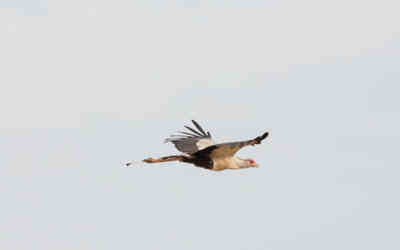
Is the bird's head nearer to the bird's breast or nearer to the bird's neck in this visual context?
the bird's neck

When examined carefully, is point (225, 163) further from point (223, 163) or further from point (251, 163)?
point (251, 163)

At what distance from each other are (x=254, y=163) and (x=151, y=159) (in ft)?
16.1

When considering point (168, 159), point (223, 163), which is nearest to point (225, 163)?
point (223, 163)

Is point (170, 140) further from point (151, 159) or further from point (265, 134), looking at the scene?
point (265, 134)

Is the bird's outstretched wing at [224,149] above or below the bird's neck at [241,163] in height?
above

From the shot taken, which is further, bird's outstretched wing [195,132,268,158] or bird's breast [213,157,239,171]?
bird's breast [213,157,239,171]

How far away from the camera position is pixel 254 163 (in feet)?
151

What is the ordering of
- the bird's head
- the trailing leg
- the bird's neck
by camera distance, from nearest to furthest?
the trailing leg
the bird's neck
the bird's head

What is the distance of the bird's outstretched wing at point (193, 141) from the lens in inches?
1791

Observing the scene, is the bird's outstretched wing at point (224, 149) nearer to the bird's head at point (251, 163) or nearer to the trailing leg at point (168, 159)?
the trailing leg at point (168, 159)

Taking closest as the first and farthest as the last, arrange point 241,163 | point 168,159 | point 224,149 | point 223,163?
point 224,149 < point 168,159 < point 223,163 < point 241,163

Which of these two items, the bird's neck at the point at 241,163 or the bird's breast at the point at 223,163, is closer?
the bird's breast at the point at 223,163

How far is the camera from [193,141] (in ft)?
156

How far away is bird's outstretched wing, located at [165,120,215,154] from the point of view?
4550 cm
